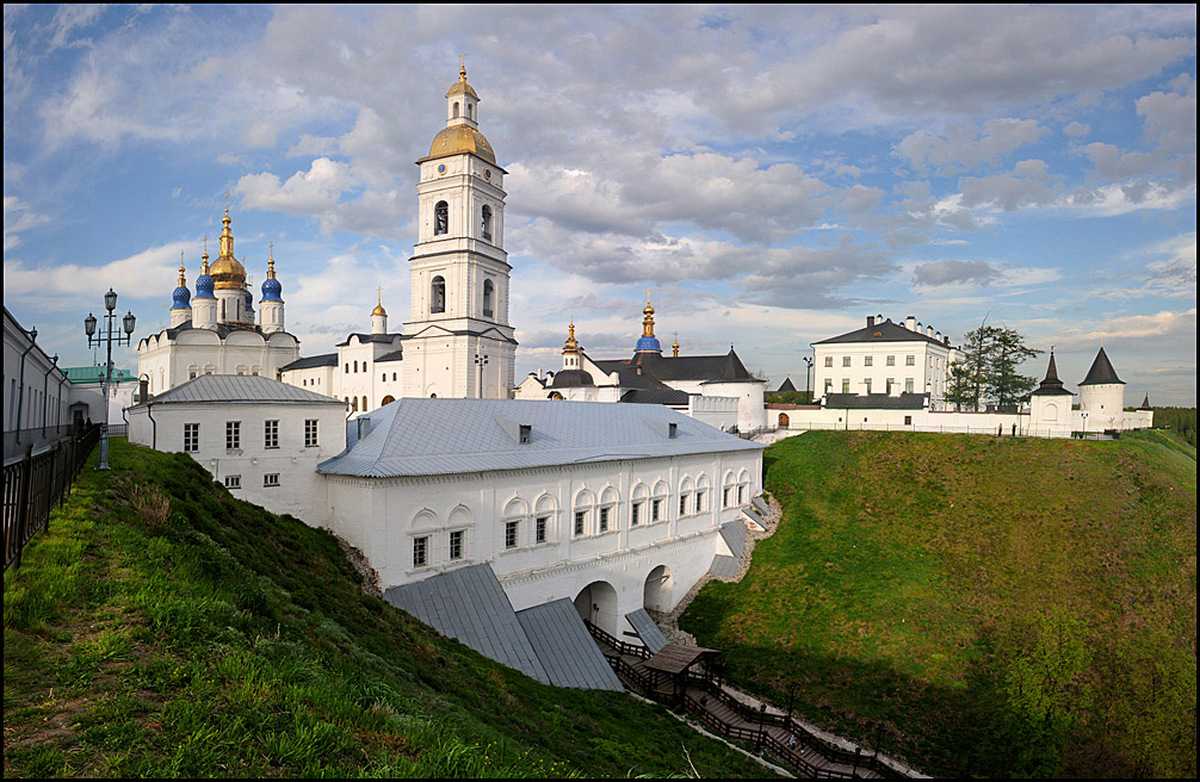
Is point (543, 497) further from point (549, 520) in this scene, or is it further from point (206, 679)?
point (206, 679)

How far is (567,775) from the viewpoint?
8125 mm

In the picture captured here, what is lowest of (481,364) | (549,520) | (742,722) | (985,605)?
(742,722)

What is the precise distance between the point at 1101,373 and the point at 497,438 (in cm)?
3921

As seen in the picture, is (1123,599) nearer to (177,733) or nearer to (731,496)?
(731,496)

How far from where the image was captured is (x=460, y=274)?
48.5 m

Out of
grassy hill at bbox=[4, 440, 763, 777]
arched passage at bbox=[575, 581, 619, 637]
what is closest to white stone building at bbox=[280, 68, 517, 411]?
arched passage at bbox=[575, 581, 619, 637]

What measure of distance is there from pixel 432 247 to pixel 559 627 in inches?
1317

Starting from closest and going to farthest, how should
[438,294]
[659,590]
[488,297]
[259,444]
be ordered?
[259,444]
[659,590]
[438,294]
[488,297]

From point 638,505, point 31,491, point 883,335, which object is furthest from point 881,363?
point 31,491

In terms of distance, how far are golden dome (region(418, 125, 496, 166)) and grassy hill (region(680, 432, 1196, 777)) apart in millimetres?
29746

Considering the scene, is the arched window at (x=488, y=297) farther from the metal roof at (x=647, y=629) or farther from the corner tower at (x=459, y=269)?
the metal roof at (x=647, y=629)

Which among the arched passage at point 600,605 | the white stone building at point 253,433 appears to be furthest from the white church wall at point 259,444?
the arched passage at point 600,605

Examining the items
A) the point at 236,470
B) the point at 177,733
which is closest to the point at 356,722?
the point at 177,733

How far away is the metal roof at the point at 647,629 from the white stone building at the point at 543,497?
13.8 inches
